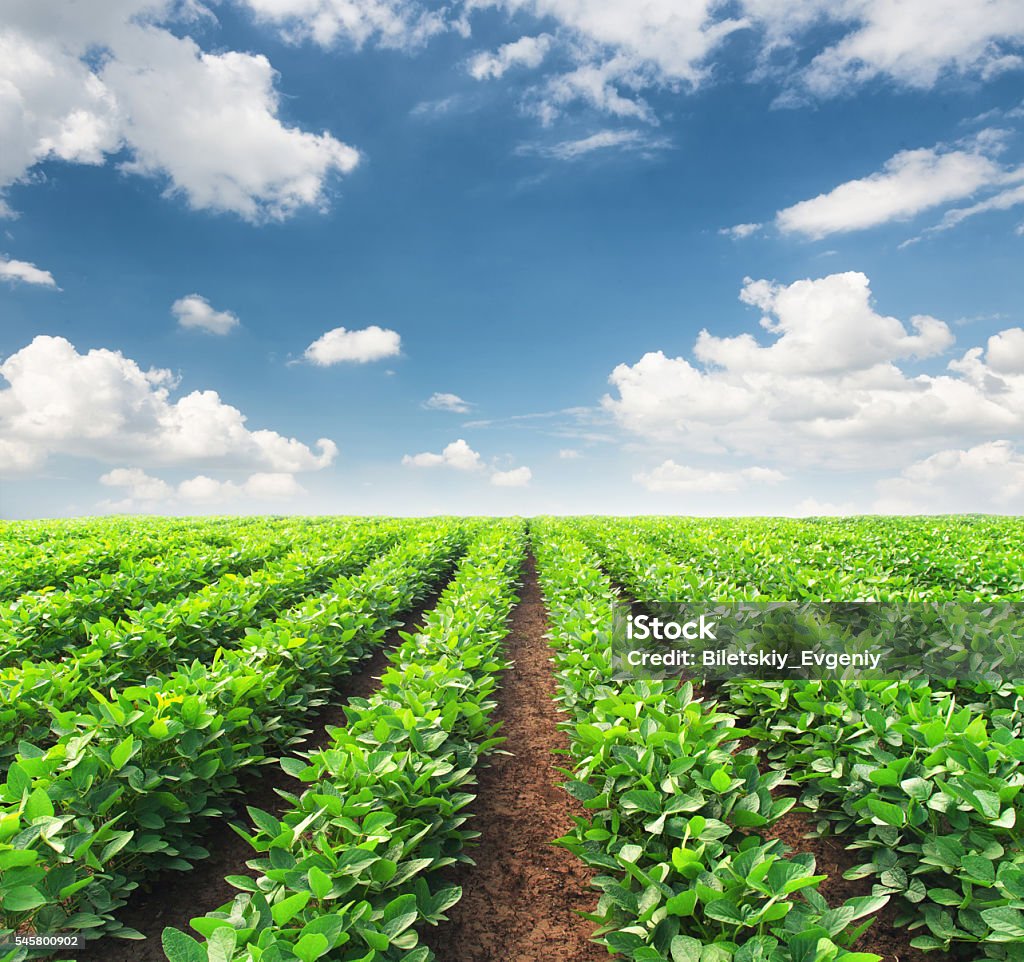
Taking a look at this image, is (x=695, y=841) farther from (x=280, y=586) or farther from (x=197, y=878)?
(x=280, y=586)

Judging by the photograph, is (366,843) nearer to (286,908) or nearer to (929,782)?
(286,908)

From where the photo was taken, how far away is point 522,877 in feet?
12.9

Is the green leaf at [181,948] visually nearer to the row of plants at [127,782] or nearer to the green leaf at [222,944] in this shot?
the green leaf at [222,944]

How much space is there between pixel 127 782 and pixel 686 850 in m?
3.15

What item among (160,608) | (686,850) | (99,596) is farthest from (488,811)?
(99,596)

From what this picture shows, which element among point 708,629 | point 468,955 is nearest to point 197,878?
point 468,955

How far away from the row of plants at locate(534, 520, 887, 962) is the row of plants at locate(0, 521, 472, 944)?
234cm

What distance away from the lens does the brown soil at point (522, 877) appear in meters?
3.33

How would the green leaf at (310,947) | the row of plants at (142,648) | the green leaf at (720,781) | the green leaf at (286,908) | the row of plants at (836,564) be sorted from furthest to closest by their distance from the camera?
the row of plants at (836,564) → the row of plants at (142,648) → the green leaf at (720,781) → the green leaf at (286,908) → the green leaf at (310,947)

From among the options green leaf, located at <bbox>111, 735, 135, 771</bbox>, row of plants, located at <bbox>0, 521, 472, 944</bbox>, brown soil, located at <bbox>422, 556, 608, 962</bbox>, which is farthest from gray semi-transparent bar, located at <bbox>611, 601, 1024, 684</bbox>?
green leaf, located at <bbox>111, 735, 135, 771</bbox>

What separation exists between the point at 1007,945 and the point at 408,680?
3585mm

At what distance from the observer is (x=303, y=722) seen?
646 cm

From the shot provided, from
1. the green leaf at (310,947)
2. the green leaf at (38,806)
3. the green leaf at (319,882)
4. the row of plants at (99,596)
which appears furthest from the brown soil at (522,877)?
the row of plants at (99,596)

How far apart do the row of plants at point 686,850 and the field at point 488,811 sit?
0.02 m
